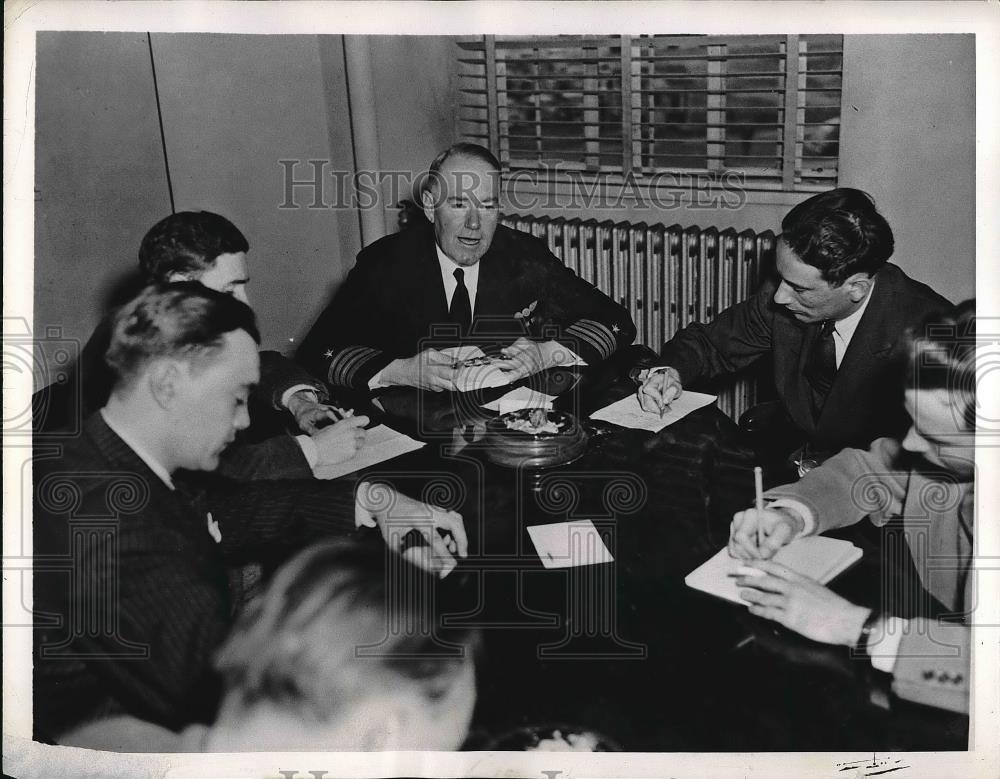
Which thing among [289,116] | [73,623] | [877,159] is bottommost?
[73,623]

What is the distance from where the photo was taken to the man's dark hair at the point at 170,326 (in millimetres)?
1669

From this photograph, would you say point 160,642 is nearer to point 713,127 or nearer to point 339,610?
point 339,610

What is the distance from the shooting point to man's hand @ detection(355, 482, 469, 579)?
1590 mm

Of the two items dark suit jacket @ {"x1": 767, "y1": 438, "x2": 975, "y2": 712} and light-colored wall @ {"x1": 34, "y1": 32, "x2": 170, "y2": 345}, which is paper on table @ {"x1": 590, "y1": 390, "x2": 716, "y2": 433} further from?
light-colored wall @ {"x1": 34, "y1": 32, "x2": 170, "y2": 345}

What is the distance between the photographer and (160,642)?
1.54 m

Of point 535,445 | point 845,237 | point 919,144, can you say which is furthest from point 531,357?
point 919,144

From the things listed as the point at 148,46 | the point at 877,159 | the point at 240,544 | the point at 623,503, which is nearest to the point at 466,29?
the point at 148,46

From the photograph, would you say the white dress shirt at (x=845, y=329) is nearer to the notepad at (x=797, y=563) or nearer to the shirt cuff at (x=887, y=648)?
the notepad at (x=797, y=563)

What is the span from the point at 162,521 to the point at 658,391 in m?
1.12

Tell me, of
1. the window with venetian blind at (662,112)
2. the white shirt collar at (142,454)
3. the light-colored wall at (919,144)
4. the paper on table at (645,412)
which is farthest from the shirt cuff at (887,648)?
the window with venetian blind at (662,112)

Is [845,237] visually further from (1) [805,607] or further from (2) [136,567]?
(2) [136,567]

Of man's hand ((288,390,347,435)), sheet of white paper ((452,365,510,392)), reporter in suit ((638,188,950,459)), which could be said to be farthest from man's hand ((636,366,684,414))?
man's hand ((288,390,347,435))

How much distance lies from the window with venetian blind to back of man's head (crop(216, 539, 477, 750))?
60.8 inches

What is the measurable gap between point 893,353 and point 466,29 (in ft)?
4.00
